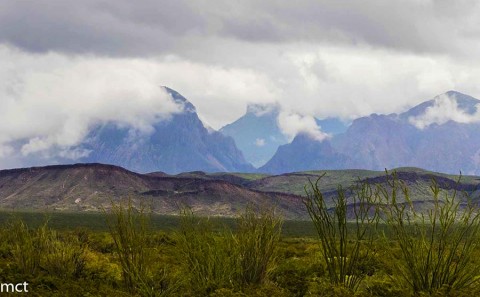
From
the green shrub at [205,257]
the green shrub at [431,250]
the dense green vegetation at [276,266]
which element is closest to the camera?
the green shrub at [431,250]

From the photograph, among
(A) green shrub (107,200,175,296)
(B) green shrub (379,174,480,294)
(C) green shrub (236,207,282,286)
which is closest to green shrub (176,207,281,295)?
(C) green shrub (236,207,282,286)

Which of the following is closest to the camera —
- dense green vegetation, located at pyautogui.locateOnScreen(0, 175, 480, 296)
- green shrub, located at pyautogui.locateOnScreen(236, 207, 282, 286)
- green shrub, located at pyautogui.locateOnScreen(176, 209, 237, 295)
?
dense green vegetation, located at pyautogui.locateOnScreen(0, 175, 480, 296)

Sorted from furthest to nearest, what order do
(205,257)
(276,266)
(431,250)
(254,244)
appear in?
(276,266) → (205,257) → (254,244) → (431,250)

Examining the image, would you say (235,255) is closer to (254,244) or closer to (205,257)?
(254,244)

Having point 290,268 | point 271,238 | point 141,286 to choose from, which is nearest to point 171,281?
point 141,286

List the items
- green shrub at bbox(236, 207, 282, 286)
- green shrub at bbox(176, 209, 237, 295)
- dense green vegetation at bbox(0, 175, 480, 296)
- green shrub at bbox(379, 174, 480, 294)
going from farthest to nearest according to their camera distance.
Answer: green shrub at bbox(236, 207, 282, 286)
green shrub at bbox(176, 209, 237, 295)
dense green vegetation at bbox(0, 175, 480, 296)
green shrub at bbox(379, 174, 480, 294)

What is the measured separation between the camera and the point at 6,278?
48.5 feet

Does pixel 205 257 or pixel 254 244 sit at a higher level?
pixel 254 244

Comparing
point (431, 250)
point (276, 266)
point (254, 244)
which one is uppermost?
point (254, 244)

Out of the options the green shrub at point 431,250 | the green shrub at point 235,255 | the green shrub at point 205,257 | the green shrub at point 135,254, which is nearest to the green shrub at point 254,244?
the green shrub at point 235,255

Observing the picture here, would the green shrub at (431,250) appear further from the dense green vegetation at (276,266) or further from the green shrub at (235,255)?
the green shrub at (235,255)

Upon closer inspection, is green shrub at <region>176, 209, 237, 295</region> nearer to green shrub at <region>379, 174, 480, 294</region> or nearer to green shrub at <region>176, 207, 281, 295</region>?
green shrub at <region>176, 207, 281, 295</region>

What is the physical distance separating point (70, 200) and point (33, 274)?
179707mm

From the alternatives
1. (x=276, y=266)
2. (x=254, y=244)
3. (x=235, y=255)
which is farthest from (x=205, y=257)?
(x=276, y=266)
